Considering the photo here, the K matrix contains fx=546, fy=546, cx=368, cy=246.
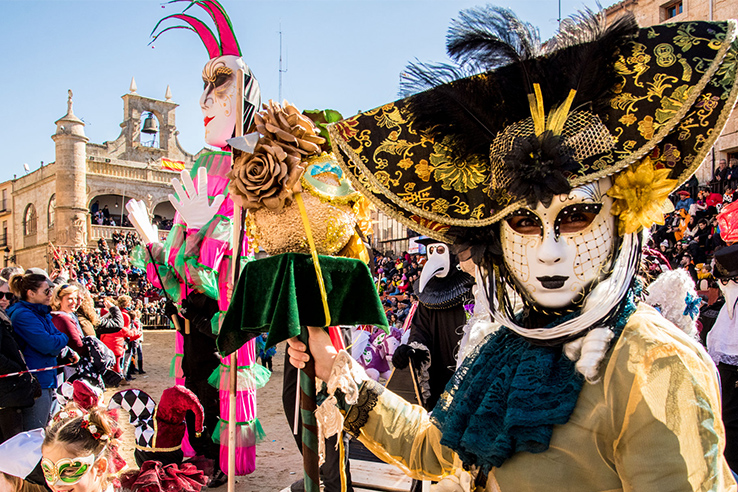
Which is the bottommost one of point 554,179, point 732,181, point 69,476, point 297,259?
point 69,476

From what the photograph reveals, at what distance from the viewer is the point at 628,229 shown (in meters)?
1.33

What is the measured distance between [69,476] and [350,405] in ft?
5.65

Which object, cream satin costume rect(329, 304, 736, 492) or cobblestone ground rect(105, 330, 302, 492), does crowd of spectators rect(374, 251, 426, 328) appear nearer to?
cobblestone ground rect(105, 330, 302, 492)

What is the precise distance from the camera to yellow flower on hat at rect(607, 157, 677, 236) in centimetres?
130

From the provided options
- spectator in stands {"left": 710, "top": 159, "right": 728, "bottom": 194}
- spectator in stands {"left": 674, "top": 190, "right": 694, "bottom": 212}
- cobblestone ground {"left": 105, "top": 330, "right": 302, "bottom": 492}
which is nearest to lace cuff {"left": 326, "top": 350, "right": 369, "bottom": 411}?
cobblestone ground {"left": 105, "top": 330, "right": 302, "bottom": 492}

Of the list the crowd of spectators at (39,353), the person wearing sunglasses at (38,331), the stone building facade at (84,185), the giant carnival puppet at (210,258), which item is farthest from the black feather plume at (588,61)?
the stone building facade at (84,185)

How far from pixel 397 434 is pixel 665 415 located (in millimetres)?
717

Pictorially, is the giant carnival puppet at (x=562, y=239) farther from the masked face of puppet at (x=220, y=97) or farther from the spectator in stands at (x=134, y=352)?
the spectator in stands at (x=134, y=352)

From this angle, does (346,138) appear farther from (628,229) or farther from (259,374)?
(259,374)

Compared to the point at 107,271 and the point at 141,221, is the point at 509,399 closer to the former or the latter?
the point at 141,221

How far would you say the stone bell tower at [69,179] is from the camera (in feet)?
97.2

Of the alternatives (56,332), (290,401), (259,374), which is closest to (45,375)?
(56,332)

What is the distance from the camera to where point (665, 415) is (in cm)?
112

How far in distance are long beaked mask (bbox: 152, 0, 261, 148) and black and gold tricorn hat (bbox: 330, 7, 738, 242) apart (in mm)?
1929
